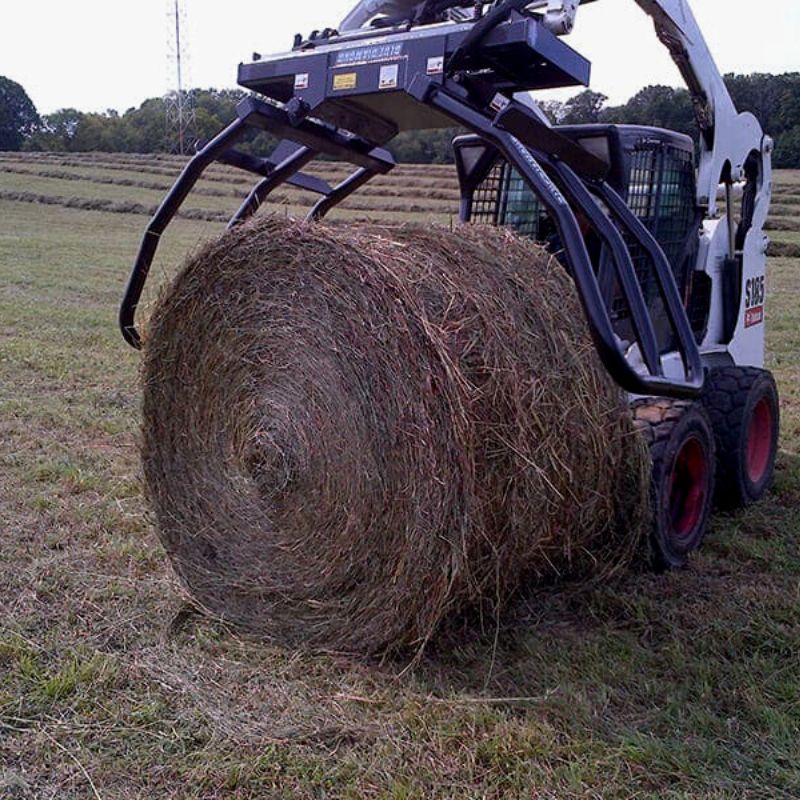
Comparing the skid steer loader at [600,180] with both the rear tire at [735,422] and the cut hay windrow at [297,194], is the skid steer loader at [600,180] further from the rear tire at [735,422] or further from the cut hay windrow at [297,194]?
the cut hay windrow at [297,194]

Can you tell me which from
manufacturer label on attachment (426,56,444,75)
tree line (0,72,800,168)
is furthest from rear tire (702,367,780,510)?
tree line (0,72,800,168)

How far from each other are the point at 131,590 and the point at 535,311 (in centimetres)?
171

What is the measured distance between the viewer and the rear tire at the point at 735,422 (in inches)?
173

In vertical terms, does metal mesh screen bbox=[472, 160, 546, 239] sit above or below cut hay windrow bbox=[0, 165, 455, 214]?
below

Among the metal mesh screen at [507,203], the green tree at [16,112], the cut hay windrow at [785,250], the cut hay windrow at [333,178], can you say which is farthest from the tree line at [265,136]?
the metal mesh screen at [507,203]

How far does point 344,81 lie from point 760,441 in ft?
9.20

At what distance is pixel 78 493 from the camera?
14.6ft

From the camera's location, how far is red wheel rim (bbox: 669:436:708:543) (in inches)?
157

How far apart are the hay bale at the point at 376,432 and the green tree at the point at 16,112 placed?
2490 inches

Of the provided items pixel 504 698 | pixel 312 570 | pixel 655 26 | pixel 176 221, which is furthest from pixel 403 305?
pixel 176 221

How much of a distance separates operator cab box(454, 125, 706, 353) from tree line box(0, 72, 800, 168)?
450 centimetres

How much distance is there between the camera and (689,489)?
4.07 meters

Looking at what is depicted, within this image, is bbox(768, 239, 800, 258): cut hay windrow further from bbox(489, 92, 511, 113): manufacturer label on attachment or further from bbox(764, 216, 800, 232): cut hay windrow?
bbox(489, 92, 511, 113): manufacturer label on attachment

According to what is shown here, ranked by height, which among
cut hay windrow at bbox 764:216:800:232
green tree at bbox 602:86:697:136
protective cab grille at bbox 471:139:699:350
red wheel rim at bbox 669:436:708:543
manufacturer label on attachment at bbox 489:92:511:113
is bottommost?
red wheel rim at bbox 669:436:708:543
